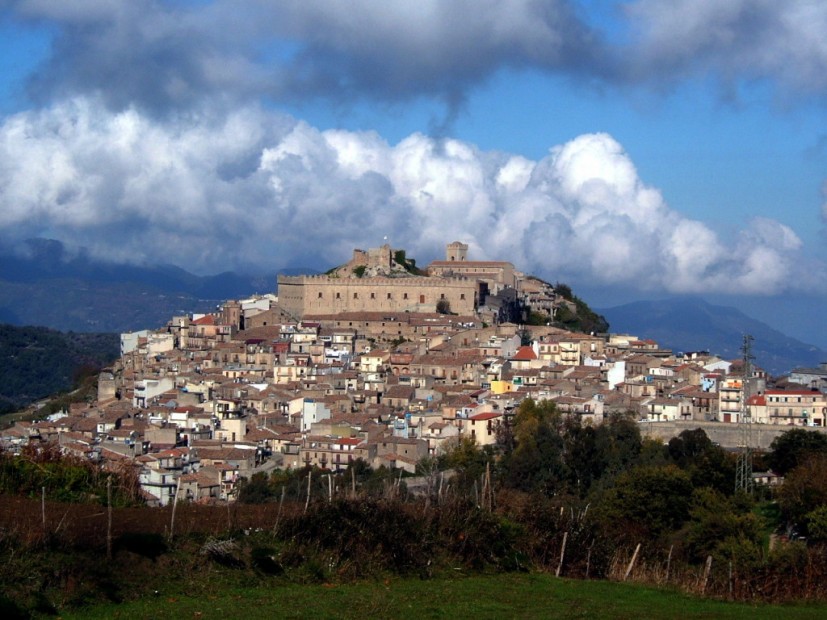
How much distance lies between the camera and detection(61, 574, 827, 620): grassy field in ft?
31.2

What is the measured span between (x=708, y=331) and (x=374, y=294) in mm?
71134

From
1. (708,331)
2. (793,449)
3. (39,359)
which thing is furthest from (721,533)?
(708,331)

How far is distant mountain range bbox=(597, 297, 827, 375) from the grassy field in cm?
7305

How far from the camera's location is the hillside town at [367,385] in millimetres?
35562

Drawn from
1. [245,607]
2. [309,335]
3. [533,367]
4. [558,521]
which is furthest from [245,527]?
[309,335]

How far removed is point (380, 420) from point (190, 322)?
2312 centimetres

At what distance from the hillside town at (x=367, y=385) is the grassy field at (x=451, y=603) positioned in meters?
14.8

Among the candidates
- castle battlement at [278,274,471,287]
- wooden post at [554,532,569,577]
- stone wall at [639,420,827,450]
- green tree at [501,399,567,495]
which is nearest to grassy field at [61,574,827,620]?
wooden post at [554,532,569,577]

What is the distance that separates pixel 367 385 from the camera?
4638 cm

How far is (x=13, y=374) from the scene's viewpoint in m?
98.0

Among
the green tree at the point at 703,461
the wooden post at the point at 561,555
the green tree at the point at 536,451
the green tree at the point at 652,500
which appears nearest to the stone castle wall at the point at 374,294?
the green tree at the point at 536,451

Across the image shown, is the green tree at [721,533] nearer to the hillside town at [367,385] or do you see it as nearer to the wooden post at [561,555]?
the wooden post at [561,555]

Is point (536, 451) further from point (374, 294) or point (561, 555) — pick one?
point (374, 294)

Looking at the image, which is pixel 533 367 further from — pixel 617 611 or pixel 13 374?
pixel 13 374
